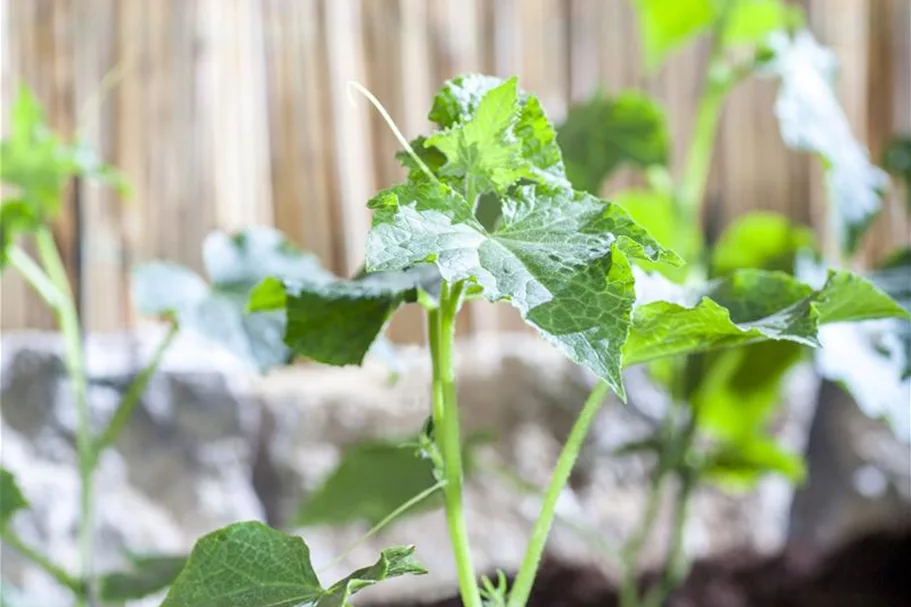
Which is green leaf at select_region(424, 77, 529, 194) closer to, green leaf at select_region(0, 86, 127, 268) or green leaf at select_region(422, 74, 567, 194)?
green leaf at select_region(422, 74, 567, 194)

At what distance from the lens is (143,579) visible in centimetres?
74

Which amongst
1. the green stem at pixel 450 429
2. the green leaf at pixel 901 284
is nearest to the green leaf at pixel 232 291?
the green stem at pixel 450 429

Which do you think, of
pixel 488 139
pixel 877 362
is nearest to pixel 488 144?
pixel 488 139

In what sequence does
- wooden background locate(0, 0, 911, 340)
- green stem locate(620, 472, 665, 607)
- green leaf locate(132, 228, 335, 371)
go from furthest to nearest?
wooden background locate(0, 0, 911, 340) → green stem locate(620, 472, 665, 607) → green leaf locate(132, 228, 335, 371)

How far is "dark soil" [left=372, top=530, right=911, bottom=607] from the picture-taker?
1.19 meters

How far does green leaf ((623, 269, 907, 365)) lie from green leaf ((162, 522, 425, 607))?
16cm

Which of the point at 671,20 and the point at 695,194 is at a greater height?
the point at 671,20

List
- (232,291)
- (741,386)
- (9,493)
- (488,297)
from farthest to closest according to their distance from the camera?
(741,386), (232,291), (9,493), (488,297)

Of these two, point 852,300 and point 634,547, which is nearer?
point 852,300

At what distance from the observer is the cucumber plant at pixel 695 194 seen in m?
0.87

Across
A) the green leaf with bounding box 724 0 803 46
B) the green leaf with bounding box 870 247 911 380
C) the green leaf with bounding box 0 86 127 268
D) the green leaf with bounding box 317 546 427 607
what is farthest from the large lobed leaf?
the green leaf with bounding box 0 86 127 268

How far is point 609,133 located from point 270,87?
1.46ft

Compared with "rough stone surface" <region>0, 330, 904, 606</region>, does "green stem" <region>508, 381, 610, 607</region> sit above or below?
above

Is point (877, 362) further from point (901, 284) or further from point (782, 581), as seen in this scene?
point (782, 581)
